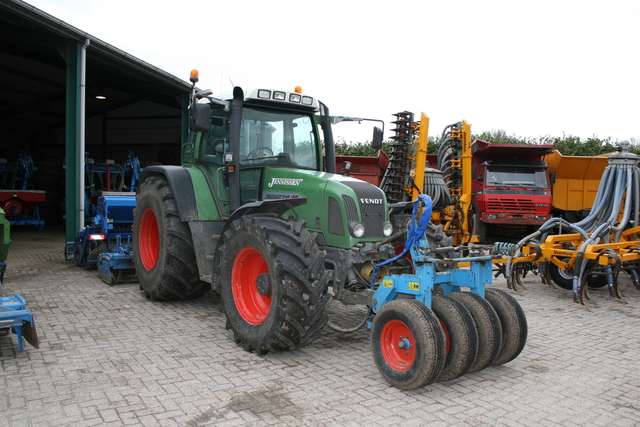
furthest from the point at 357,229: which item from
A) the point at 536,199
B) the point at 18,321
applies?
the point at 536,199

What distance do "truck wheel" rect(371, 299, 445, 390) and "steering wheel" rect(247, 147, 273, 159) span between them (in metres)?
2.32

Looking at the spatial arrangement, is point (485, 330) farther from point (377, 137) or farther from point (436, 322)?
point (377, 137)

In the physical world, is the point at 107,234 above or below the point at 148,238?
below

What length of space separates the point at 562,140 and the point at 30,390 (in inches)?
818

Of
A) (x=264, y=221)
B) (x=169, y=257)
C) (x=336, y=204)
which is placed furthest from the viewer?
(x=169, y=257)

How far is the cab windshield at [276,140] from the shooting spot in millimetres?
5484

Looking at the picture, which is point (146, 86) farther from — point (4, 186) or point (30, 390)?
point (30, 390)

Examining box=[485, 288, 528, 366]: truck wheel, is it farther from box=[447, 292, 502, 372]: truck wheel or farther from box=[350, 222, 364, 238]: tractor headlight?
box=[350, 222, 364, 238]: tractor headlight

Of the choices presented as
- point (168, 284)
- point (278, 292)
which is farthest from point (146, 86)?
point (278, 292)

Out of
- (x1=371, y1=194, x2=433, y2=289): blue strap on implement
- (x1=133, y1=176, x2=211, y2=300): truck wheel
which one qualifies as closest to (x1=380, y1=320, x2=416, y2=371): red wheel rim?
(x1=371, y1=194, x2=433, y2=289): blue strap on implement

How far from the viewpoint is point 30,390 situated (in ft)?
12.0

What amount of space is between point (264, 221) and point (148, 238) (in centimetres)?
295

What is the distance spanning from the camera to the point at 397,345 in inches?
154

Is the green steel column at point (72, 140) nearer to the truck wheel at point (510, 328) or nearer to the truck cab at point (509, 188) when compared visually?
the truck wheel at point (510, 328)
